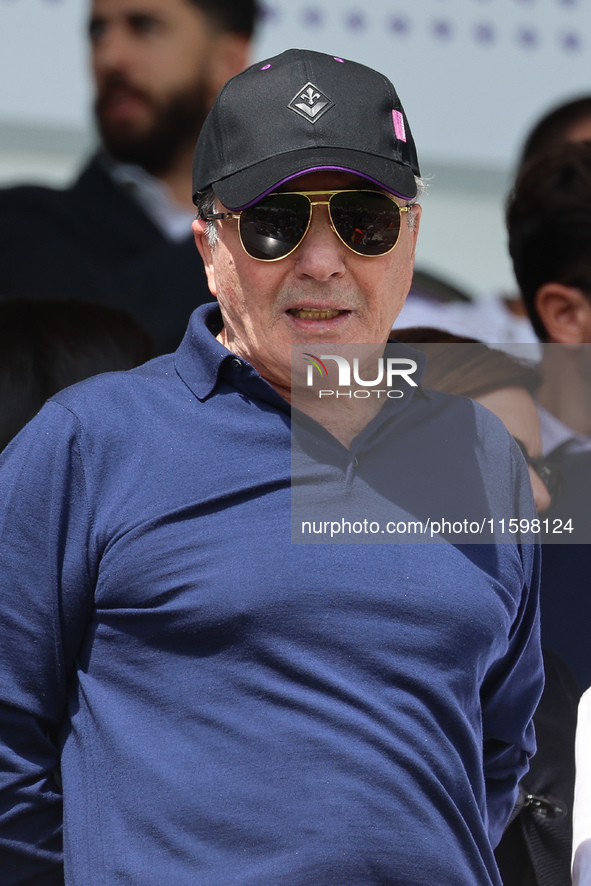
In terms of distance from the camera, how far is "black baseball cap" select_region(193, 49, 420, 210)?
129 cm

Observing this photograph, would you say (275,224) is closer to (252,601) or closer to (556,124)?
(252,601)

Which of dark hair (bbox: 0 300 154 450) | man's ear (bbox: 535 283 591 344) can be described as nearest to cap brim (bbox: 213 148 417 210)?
dark hair (bbox: 0 300 154 450)

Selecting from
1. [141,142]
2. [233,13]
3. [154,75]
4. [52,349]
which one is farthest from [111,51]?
[52,349]

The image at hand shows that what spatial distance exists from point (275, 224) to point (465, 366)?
24.3 inches

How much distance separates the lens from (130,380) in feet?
4.36

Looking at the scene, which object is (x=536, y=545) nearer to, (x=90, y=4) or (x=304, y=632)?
(x=304, y=632)

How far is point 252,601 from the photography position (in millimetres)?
1173

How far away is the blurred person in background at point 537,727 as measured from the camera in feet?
5.17

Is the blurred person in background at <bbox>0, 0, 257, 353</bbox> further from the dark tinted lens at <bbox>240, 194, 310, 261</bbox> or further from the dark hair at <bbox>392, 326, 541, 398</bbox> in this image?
the dark tinted lens at <bbox>240, 194, 310, 261</bbox>

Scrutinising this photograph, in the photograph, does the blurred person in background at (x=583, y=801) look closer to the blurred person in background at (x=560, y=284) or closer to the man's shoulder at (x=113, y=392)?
the blurred person in background at (x=560, y=284)

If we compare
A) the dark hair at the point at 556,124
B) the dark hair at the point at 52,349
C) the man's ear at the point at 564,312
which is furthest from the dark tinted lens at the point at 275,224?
the dark hair at the point at 556,124

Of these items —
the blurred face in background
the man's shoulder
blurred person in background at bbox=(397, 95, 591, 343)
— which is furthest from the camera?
blurred person in background at bbox=(397, 95, 591, 343)

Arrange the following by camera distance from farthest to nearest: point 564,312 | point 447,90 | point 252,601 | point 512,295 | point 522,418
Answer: point 512,295 < point 447,90 < point 564,312 < point 522,418 < point 252,601

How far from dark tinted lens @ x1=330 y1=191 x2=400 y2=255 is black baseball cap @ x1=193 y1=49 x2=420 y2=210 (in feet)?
0.08
